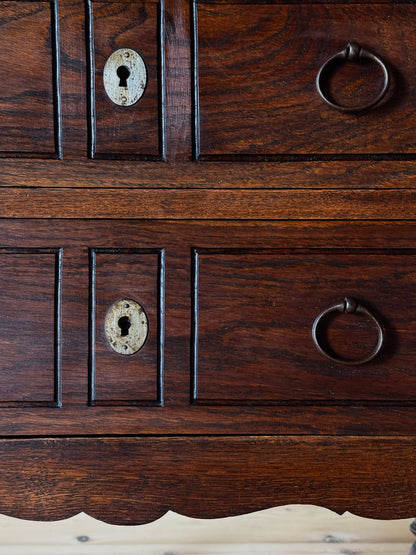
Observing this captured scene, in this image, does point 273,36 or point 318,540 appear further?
point 318,540

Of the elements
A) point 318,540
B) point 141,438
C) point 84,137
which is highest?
point 84,137

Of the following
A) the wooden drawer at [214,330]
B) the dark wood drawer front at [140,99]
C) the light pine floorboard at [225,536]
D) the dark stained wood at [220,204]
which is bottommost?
the light pine floorboard at [225,536]

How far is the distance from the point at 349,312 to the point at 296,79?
0.24m

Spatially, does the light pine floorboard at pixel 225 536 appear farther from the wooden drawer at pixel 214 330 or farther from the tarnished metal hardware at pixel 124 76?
the tarnished metal hardware at pixel 124 76

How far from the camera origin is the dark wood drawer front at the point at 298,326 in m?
0.79

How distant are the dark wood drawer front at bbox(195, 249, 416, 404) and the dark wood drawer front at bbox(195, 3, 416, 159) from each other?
0.11 m

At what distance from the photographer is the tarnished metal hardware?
770 mm

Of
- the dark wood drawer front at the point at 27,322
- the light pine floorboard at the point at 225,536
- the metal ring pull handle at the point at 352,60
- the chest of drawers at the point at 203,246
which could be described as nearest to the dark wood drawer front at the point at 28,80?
the chest of drawers at the point at 203,246

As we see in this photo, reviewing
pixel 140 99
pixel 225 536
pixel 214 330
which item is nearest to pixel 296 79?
pixel 140 99

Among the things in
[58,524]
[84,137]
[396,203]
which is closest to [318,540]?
[58,524]

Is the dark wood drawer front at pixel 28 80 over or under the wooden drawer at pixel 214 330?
over

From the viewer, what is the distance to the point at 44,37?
766mm

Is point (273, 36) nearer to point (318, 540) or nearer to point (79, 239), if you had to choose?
point (79, 239)

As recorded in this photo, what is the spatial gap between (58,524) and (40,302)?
529 mm
